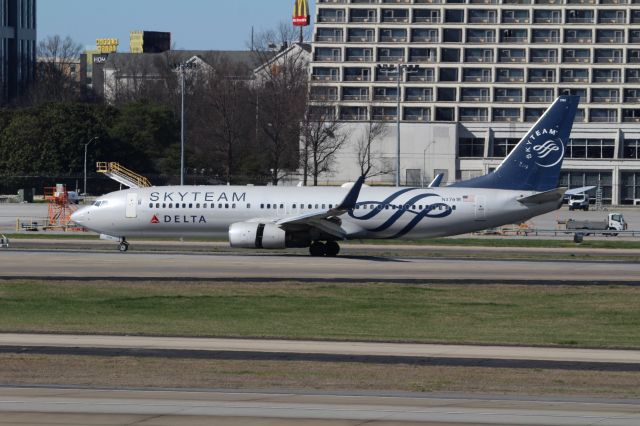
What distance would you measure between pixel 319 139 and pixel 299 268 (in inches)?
2635

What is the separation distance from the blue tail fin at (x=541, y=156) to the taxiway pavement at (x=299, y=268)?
4.77 metres

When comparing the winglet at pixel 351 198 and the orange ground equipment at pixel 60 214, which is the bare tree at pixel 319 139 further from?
the winglet at pixel 351 198

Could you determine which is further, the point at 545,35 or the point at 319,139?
the point at 545,35

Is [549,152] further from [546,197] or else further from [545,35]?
[545,35]

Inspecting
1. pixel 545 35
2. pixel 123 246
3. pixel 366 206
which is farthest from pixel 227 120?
pixel 366 206

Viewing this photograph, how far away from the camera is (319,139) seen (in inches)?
4547

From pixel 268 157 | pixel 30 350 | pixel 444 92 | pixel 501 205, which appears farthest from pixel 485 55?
pixel 30 350

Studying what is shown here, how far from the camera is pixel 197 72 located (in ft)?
571

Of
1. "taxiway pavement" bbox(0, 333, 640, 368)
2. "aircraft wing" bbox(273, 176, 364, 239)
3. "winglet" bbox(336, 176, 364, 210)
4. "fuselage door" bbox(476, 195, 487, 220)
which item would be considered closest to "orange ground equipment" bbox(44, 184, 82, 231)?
"aircraft wing" bbox(273, 176, 364, 239)

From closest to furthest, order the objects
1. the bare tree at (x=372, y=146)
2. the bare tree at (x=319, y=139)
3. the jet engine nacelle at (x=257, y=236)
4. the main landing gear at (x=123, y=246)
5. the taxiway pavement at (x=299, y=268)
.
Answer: the taxiway pavement at (x=299, y=268), the jet engine nacelle at (x=257, y=236), the main landing gear at (x=123, y=246), the bare tree at (x=319, y=139), the bare tree at (x=372, y=146)

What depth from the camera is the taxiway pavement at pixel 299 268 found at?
4553 cm

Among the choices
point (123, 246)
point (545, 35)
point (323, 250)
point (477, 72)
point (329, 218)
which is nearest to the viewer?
point (329, 218)

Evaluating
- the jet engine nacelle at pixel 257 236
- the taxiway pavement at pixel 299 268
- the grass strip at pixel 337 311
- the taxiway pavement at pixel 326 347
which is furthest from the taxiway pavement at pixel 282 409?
the jet engine nacelle at pixel 257 236

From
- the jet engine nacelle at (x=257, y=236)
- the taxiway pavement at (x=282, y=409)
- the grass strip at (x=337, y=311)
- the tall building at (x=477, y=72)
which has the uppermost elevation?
the tall building at (x=477, y=72)
